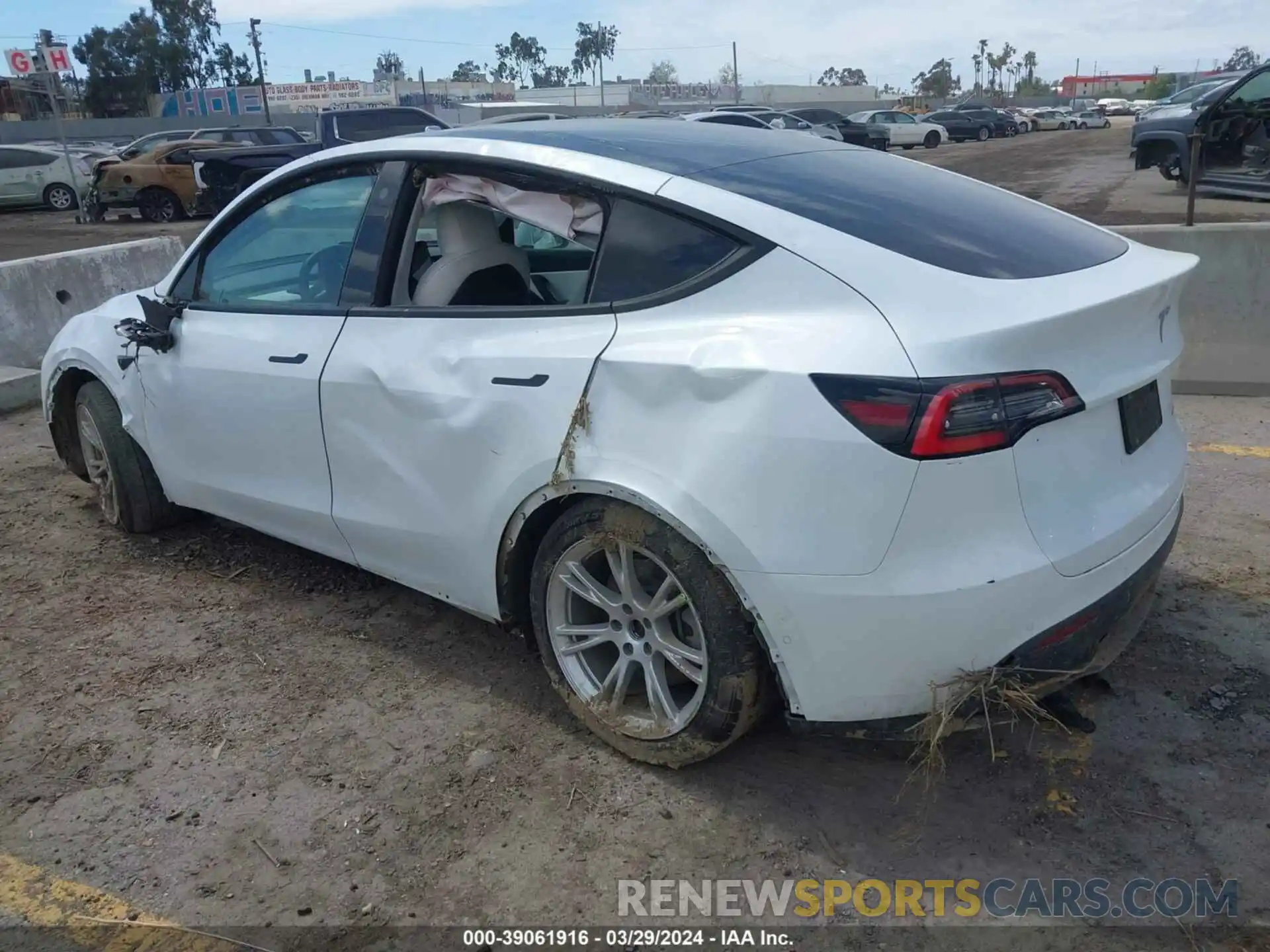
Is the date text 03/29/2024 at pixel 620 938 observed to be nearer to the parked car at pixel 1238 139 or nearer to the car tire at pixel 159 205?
the parked car at pixel 1238 139

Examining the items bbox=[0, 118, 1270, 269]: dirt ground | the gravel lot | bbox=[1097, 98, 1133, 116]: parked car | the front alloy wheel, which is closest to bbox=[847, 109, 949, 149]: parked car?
bbox=[0, 118, 1270, 269]: dirt ground

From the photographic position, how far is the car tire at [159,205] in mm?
20656

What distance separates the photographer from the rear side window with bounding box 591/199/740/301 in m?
2.71

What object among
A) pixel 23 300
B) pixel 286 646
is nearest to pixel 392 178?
pixel 286 646

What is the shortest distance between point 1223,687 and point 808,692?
1.53 metres

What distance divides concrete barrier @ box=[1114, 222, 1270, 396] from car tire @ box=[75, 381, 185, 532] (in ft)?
17.4

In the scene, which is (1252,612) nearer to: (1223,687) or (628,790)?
(1223,687)

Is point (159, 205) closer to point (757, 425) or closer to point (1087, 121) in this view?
point (757, 425)

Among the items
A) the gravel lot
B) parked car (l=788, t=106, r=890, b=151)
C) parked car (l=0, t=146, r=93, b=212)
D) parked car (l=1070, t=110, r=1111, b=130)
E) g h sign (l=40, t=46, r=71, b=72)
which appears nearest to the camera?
the gravel lot

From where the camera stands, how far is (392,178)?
11.1ft

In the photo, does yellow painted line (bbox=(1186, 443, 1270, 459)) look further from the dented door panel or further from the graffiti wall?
the graffiti wall

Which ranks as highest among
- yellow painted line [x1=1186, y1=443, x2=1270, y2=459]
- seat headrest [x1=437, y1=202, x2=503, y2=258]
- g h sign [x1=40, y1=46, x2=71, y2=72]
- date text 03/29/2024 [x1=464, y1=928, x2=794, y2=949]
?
g h sign [x1=40, y1=46, x2=71, y2=72]

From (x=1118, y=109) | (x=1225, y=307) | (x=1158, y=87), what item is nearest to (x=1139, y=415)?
(x=1225, y=307)

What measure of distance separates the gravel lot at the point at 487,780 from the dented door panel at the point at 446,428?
0.46 m
